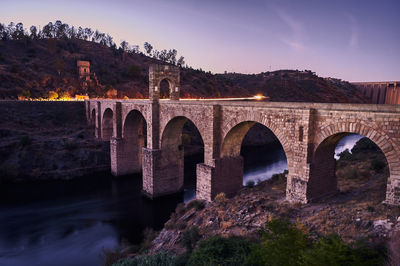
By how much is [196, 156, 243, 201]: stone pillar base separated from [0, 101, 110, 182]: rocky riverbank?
15.1m

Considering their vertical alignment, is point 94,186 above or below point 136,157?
below

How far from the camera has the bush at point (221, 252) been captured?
7.49 meters

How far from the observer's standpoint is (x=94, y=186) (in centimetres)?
2338

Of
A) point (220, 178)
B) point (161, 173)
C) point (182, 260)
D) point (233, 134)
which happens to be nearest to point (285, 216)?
point (182, 260)

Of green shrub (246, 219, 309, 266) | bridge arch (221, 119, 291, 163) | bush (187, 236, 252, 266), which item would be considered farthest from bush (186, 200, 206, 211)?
green shrub (246, 219, 309, 266)

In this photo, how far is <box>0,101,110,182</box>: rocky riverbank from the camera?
81.7 feet

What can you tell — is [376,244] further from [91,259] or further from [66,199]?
[66,199]

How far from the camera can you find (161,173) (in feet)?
64.0

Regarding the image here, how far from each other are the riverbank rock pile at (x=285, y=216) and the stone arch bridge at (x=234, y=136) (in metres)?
0.68

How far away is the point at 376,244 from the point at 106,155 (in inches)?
988

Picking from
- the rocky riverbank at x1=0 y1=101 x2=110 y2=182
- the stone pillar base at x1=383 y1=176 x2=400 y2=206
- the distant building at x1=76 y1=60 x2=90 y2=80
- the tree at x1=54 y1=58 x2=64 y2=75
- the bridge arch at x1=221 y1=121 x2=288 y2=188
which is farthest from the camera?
the distant building at x1=76 y1=60 x2=90 y2=80

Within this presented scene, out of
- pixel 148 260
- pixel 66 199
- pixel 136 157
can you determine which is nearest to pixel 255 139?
pixel 136 157

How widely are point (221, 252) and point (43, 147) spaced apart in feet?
80.5

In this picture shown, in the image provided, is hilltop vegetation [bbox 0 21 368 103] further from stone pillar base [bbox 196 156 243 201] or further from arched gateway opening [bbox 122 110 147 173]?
stone pillar base [bbox 196 156 243 201]
